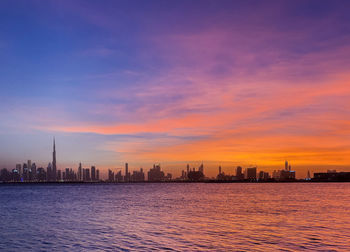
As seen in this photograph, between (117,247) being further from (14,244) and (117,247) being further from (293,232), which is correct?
(293,232)

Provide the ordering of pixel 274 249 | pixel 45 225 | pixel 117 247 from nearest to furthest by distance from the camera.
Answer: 1. pixel 274 249
2. pixel 117 247
3. pixel 45 225

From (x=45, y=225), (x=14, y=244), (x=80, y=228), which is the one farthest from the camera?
(x=45, y=225)

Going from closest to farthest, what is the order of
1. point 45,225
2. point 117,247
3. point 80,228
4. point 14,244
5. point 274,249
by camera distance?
point 274,249, point 117,247, point 14,244, point 80,228, point 45,225

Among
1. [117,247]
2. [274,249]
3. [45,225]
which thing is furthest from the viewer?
[45,225]

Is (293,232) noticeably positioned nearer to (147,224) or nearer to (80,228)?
(147,224)

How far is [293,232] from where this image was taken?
124ft

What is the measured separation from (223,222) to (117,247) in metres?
18.8

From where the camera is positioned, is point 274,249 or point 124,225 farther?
point 124,225

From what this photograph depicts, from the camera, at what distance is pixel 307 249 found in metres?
29.5

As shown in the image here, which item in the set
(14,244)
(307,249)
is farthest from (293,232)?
(14,244)

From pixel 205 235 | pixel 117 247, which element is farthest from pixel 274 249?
pixel 117 247

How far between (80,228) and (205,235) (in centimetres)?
1679

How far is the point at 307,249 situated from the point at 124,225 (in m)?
24.0

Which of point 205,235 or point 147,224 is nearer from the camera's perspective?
point 205,235
